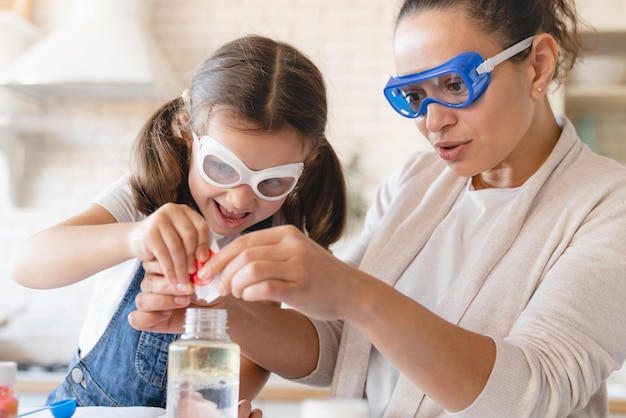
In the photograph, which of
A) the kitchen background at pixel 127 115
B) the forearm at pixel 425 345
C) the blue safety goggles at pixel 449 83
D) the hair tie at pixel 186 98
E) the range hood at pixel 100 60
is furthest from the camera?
the kitchen background at pixel 127 115

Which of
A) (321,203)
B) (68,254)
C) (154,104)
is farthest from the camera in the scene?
(154,104)

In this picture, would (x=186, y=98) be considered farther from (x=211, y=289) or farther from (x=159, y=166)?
(x=211, y=289)

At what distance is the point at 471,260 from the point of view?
1.49 metres

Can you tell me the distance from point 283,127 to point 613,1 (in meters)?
2.71

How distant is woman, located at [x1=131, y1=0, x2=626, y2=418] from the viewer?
3.56 feet

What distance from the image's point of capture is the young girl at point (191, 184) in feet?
4.65

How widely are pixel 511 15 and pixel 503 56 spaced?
0.32 feet

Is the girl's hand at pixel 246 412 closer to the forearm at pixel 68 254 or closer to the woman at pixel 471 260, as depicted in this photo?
the woman at pixel 471 260

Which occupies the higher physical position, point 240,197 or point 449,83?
point 449,83

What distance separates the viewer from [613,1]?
358 centimetres

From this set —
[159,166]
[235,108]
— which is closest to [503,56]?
[235,108]

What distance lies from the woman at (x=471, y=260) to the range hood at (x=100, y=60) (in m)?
1.77

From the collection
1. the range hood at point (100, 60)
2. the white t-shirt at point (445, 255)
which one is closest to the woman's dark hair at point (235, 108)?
the white t-shirt at point (445, 255)

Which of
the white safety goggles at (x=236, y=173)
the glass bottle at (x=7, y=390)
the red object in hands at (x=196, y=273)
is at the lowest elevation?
the glass bottle at (x=7, y=390)
